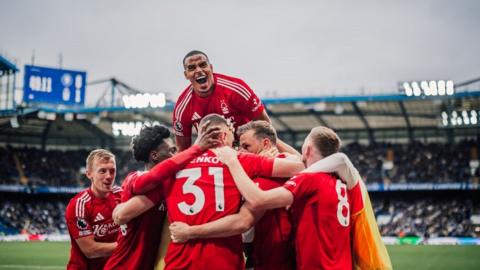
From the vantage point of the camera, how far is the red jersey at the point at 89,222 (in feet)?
20.2

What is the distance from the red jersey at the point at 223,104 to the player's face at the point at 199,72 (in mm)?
177

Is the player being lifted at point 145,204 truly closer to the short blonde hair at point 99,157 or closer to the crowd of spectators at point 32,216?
the short blonde hair at point 99,157

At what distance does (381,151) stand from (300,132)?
7271mm

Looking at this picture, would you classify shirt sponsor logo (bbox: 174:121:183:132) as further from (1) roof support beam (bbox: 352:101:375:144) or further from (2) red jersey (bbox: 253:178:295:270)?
(1) roof support beam (bbox: 352:101:375:144)

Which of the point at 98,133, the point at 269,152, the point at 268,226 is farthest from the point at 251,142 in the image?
the point at 98,133

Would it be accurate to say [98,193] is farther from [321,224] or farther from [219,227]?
[321,224]

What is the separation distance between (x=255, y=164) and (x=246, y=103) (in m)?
2.23

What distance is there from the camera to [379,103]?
122 ft

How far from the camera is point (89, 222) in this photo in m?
6.27

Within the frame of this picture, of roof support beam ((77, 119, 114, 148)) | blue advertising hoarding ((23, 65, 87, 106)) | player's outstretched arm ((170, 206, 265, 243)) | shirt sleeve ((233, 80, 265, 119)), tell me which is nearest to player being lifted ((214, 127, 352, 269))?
player's outstretched arm ((170, 206, 265, 243))

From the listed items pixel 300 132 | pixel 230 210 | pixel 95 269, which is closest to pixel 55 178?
pixel 300 132

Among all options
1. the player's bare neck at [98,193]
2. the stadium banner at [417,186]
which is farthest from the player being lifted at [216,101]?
the stadium banner at [417,186]

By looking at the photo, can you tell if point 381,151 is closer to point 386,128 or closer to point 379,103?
point 386,128

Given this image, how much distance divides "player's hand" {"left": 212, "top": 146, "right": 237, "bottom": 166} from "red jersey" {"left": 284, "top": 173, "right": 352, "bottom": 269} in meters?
0.53
